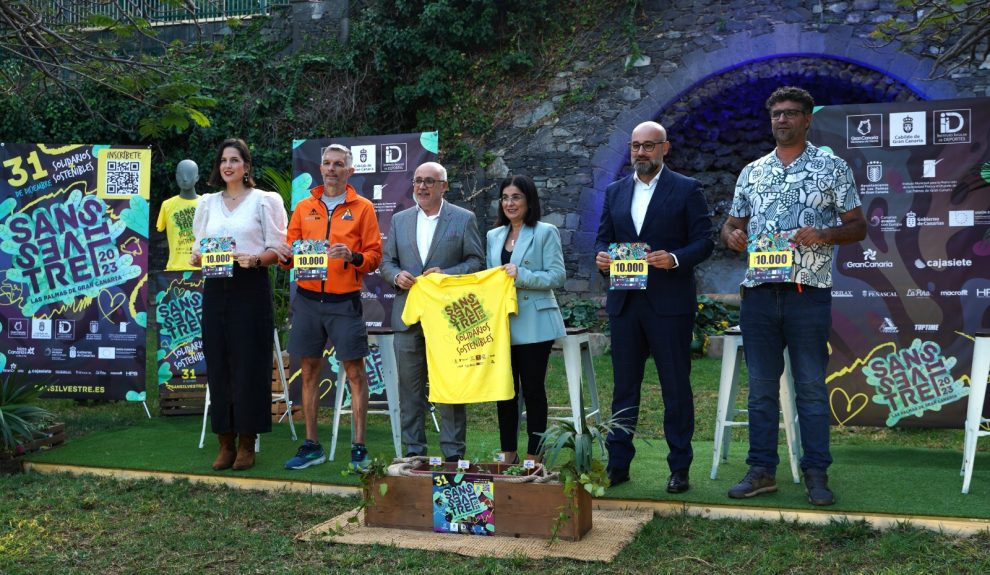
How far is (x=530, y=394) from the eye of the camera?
4973 mm

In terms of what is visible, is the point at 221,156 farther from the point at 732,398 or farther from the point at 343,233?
the point at 732,398

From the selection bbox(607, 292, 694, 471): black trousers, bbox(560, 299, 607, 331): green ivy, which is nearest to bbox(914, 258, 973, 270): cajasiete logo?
bbox(607, 292, 694, 471): black trousers

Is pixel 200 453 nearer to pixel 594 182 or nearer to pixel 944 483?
pixel 944 483

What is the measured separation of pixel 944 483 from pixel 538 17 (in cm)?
890

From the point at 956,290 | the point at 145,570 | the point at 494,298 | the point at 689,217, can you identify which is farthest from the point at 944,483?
the point at 145,570

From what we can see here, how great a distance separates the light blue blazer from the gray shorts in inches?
38.5

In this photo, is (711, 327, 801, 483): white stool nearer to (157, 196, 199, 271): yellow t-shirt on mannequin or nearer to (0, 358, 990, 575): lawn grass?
(0, 358, 990, 575): lawn grass

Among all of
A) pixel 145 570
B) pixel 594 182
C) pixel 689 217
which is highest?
pixel 594 182

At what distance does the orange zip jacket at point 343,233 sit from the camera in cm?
542

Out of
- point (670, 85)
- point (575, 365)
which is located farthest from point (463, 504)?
point (670, 85)

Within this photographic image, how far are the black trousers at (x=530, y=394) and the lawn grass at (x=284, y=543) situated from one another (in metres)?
0.86

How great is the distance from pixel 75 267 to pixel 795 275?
5.85 metres

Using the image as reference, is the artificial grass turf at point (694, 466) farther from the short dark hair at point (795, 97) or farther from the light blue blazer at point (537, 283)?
the short dark hair at point (795, 97)

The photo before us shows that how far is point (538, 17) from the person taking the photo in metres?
12.3
